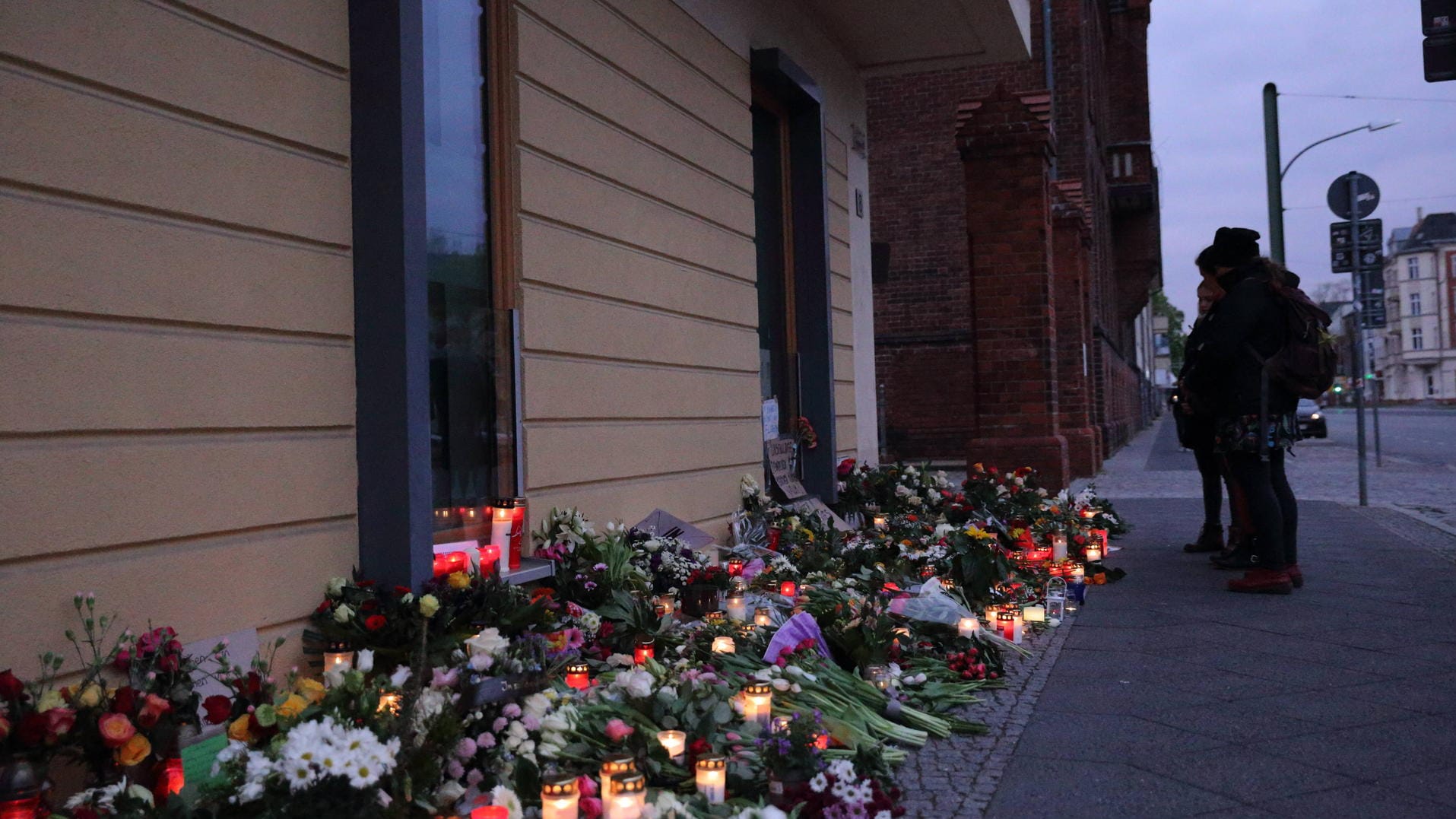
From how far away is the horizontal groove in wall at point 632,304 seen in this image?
4.74m

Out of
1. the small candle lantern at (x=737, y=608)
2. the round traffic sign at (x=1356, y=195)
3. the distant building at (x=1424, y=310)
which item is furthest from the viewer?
the distant building at (x=1424, y=310)

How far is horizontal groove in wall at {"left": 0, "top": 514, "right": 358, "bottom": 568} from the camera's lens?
2.63 m

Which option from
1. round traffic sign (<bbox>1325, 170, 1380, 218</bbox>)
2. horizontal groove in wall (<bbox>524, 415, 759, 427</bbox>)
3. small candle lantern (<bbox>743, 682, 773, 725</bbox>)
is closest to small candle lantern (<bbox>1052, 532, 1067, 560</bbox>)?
horizontal groove in wall (<bbox>524, 415, 759, 427</bbox>)

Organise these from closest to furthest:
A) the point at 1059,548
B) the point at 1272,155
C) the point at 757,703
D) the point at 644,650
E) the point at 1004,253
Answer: the point at 757,703
the point at 644,650
the point at 1059,548
the point at 1004,253
the point at 1272,155

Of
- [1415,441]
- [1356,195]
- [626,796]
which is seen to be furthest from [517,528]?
[1415,441]

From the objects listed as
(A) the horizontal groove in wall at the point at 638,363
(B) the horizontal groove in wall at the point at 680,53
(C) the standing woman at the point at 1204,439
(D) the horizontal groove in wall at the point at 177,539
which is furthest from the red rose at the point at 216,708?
(C) the standing woman at the point at 1204,439

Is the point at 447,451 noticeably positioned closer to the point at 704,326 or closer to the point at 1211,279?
the point at 704,326

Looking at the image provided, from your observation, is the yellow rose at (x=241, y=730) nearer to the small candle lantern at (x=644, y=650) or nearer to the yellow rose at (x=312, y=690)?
the yellow rose at (x=312, y=690)

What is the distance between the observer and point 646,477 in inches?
220

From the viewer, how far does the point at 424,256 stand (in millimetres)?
3627

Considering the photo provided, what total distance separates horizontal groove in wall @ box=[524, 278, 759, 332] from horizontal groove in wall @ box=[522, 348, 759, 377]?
240 mm

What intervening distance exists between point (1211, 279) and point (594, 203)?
3962 mm

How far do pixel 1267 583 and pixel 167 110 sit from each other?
5.50 m

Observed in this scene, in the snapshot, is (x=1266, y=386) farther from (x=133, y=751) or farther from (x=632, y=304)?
(x=133, y=751)
